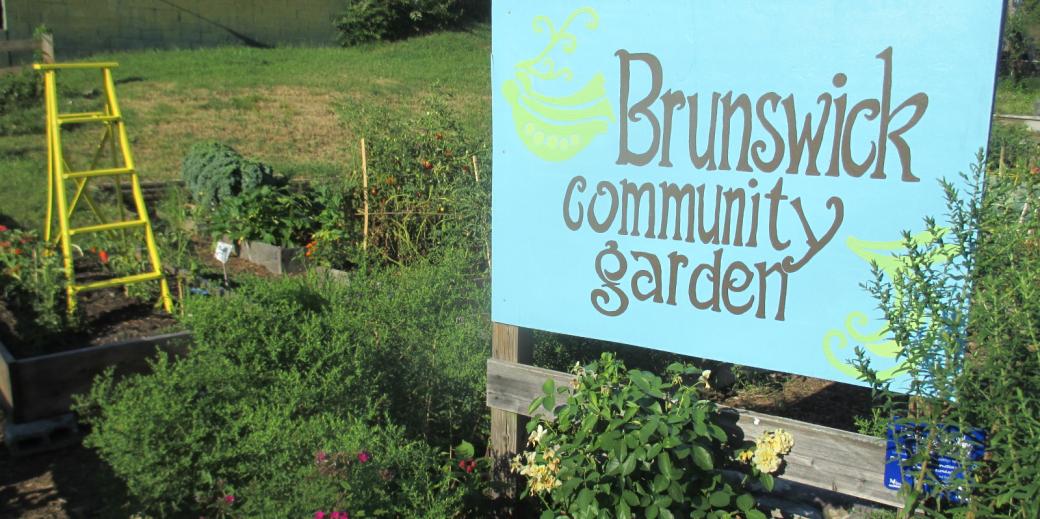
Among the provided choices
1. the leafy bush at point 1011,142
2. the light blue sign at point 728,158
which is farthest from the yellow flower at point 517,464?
the leafy bush at point 1011,142

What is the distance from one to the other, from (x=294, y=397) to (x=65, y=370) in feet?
6.93

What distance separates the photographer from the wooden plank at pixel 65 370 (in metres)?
4.46

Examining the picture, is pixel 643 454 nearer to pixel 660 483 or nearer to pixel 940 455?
pixel 660 483

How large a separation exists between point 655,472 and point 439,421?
1350 millimetres

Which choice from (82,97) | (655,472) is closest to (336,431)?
(655,472)

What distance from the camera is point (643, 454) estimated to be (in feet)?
8.95

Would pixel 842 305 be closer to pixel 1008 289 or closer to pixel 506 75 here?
pixel 1008 289

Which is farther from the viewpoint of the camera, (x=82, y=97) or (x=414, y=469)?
(x=82, y=97)

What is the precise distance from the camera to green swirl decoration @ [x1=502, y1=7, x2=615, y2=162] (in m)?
3.00

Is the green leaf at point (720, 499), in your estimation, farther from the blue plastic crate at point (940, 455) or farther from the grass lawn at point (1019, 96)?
the grass lawn at point (1019, 96)

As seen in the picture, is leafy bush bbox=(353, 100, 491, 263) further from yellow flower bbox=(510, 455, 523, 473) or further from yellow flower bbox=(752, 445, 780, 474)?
yellow flower bbox=(752, 445, 780, 474)

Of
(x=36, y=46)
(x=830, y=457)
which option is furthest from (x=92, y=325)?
(x=830, y=457)

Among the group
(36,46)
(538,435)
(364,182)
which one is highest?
(36,46)

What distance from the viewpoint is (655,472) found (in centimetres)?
285
